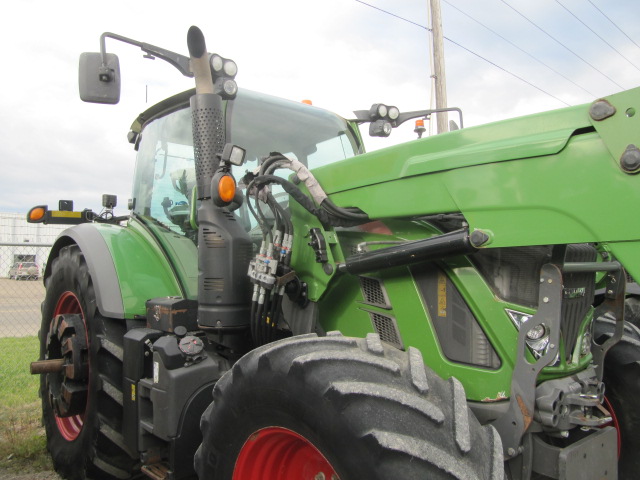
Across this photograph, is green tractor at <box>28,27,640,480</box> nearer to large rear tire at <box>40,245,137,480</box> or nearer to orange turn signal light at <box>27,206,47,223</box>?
large rear tire at <box>40,245,137,480</box>

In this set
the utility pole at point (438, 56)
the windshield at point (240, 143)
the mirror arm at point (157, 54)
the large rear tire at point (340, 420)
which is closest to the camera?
the large rear tire at point (340, 420)

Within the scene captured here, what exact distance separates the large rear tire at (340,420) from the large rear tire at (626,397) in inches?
52.2

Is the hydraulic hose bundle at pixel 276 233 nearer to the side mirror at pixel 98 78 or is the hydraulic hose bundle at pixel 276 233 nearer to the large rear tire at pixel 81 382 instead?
the side mirror at pixel 98 78

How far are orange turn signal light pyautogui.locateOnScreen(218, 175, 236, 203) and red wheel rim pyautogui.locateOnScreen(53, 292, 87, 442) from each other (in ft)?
4.93

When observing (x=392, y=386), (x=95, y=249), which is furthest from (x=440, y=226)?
(x=95, y=249)

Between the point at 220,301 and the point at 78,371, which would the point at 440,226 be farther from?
the point at 78,371

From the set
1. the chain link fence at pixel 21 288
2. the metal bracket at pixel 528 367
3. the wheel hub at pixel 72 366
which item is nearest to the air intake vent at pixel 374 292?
the metal bracket at pixel 528 367

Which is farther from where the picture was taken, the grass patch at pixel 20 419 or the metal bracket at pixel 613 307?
the grass patch at pixel 20 419

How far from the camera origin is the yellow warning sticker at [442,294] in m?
2.02

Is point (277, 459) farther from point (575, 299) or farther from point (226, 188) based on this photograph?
point (575, 299)

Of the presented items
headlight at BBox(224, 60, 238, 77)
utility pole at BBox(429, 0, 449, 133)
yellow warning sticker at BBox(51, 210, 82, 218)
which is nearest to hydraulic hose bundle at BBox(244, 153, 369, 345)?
headlight at BBox(224, 60, 238, 77)

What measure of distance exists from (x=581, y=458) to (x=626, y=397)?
89cm

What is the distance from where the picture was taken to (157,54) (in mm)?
2682

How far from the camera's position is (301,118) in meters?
3.30
